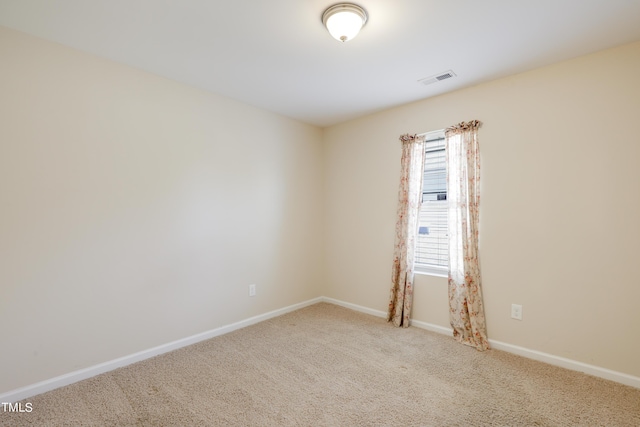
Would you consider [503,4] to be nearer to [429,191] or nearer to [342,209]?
[429,191]

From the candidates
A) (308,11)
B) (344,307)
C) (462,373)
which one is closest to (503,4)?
(308,11)

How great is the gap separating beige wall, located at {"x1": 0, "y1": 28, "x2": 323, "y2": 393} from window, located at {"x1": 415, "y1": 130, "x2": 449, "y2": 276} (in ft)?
5.72

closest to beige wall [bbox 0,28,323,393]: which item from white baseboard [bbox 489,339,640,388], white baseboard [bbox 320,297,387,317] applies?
white baseboard [bbox 320,297,387,317]

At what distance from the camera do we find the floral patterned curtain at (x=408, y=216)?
3.16m

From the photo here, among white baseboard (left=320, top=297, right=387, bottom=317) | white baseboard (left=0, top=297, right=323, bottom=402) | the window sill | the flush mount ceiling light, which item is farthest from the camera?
white baseboard (left=320, top=297, right=387, bottom=317)

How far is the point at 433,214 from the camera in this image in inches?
125

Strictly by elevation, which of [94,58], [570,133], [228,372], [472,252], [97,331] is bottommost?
[228,372]

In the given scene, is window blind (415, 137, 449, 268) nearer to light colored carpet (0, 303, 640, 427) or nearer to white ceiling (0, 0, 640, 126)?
white ceiling (0, 0, 640, 126)

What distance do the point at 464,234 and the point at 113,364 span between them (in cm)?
319

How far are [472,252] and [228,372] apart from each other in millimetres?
2346

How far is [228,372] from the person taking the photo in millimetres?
2273

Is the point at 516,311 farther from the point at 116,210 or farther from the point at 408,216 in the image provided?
the point at 116,210

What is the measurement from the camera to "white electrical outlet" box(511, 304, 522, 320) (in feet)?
8.33

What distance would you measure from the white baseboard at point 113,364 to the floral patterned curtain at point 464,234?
6.77 feet
